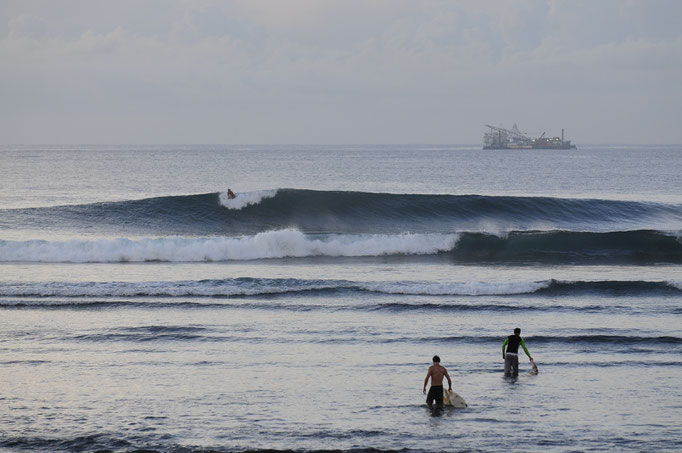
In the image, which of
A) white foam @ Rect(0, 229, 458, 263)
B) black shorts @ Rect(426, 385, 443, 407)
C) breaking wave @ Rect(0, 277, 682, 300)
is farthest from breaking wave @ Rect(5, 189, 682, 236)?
black shorts @ Rect(426, 385, 443, 407)

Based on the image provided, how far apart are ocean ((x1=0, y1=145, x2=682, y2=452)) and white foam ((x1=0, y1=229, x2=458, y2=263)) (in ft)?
0.28

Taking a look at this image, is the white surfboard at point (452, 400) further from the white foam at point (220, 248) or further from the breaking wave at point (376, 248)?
the white foam at point (220, 248)

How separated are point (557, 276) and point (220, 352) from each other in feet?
49.4

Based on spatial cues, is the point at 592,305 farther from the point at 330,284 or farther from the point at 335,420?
the point at 335,420

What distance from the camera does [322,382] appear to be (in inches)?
586

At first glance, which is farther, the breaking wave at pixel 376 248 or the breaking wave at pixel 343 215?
the breaking wave at pixel 343 215

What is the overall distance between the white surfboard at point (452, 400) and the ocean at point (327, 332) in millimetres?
212

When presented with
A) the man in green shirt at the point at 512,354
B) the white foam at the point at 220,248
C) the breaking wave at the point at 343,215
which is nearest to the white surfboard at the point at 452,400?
the man in green shirt at the point at 512,354

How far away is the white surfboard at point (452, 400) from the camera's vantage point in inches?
534

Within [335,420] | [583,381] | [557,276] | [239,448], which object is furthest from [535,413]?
[557,276]

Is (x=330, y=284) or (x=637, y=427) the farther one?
(x=330, y=284)

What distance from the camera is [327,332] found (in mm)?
18812

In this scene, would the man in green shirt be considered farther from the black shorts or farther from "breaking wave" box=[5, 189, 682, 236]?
"breaking wave" box=[5, 189, 682, 236]

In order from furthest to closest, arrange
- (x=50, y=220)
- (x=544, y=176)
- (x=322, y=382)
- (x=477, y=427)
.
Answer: (x=544, y=176) → (x=50, y=220) → (x=322, y=382) → (x=477, y=427)
